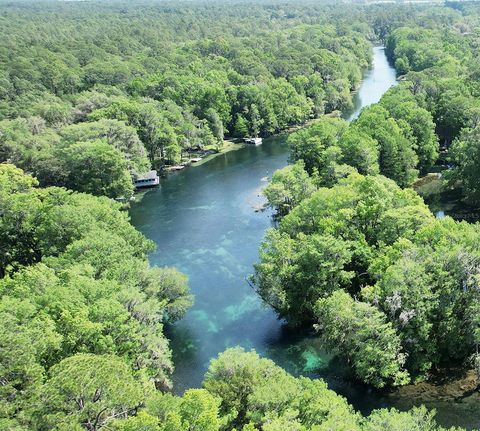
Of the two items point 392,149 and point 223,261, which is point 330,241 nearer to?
point 223,261

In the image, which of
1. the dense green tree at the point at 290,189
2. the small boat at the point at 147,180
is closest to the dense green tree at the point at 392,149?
the dense green tree at the point at 290,189

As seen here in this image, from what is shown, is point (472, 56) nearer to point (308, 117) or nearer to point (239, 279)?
point (308, 117)

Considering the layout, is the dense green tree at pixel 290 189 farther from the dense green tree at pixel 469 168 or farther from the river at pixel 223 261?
the dense green tree at pixel 469 168

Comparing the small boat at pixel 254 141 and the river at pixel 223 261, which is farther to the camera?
the small boat at pixel 254 141

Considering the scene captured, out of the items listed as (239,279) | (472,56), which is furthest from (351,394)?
(472,56)

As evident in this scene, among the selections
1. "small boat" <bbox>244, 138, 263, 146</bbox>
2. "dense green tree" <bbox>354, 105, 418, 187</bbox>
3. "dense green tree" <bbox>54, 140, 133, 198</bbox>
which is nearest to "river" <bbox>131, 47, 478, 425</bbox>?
"small boat" <bbox>244, 138, 263, 146</bbox>

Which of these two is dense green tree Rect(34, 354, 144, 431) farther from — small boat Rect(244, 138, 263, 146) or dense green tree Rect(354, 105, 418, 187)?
small boat Rect(244, 138, 263, 146)
